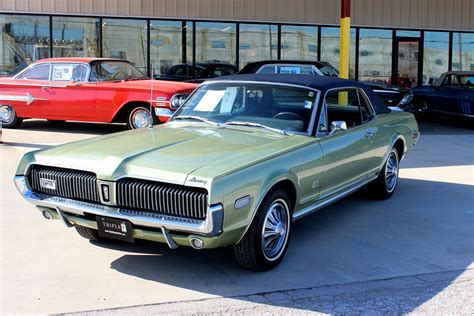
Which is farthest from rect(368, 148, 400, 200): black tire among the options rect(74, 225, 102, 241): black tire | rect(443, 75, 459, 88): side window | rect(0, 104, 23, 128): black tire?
rect(443, 75, 459, 88): side window

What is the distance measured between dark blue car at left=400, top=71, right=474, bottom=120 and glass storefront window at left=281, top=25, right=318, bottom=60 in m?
4.12

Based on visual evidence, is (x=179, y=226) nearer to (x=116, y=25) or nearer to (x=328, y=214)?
(x=328, y=214)

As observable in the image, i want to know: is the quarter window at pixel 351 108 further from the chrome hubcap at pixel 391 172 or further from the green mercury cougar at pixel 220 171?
the chrome hubcap at pixel 391 172

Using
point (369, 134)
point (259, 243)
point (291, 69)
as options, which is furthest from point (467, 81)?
point (259, 243)

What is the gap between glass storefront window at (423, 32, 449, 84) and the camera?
1997 cm

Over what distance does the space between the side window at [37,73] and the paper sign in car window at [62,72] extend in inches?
7.6

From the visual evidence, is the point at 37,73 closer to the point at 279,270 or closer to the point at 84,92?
the point at 84,92

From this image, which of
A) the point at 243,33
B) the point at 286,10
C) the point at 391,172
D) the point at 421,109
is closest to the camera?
the point at 391,172

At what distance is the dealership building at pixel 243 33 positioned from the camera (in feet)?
56.6

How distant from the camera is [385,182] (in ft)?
22.8

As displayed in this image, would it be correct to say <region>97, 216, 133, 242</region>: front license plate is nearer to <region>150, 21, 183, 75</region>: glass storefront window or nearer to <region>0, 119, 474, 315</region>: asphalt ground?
<region>0, 119, 474, 315</region>: asphalt ground

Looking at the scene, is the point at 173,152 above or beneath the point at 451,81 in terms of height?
beneath

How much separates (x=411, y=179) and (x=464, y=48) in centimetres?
Answer: 1382

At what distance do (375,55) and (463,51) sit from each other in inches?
133
